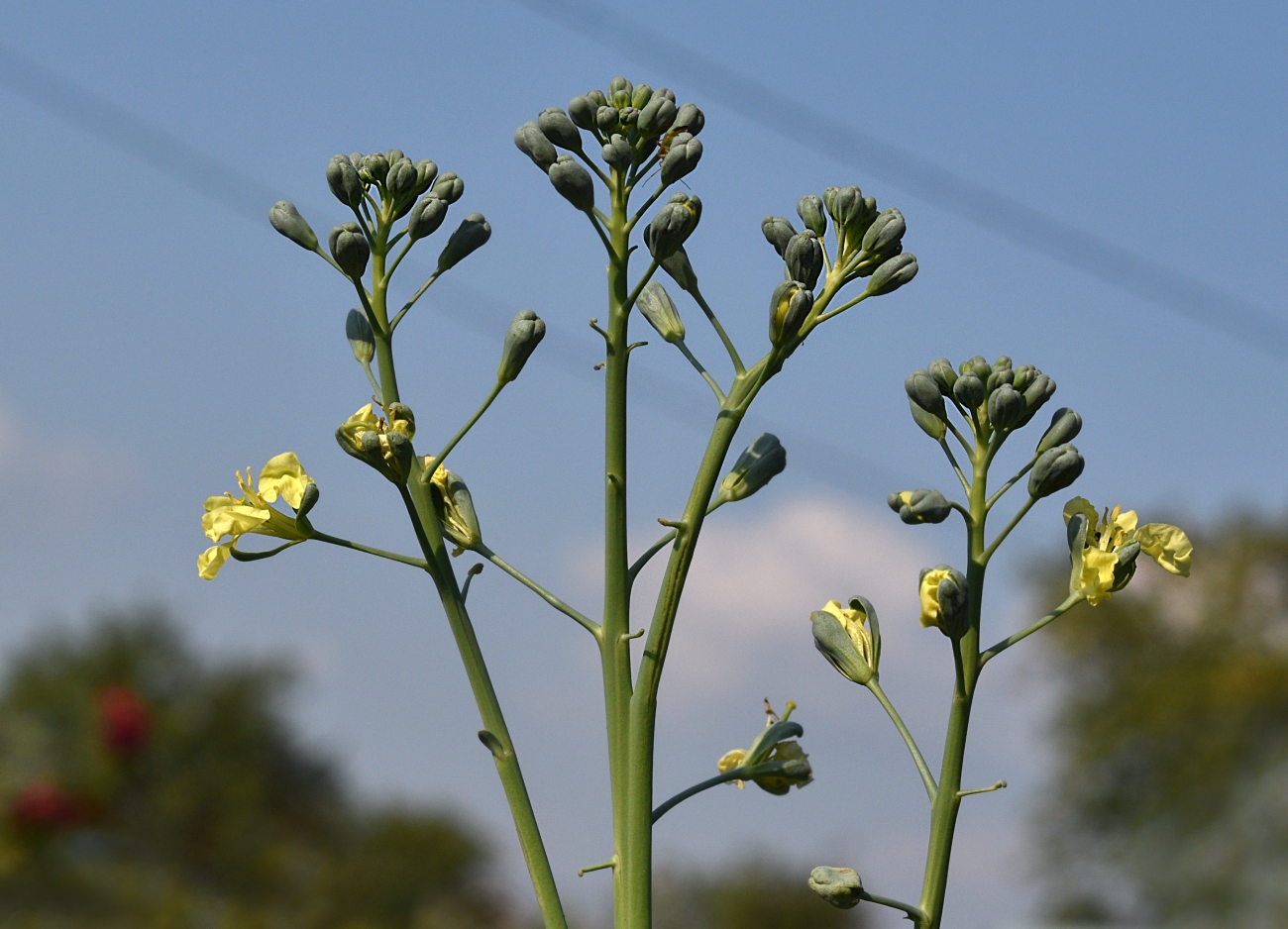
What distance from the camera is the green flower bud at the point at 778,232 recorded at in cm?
134

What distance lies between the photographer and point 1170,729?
1694 cm

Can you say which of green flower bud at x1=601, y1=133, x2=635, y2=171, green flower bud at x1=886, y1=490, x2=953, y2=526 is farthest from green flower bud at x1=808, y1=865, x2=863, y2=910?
green flower bud at x1=601, y1=133, x2=635, y2=171

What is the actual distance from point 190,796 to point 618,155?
2216 centimetres

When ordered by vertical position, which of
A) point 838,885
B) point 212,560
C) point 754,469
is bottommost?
point 838,885

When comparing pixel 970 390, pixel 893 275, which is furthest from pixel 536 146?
pixel 970 390

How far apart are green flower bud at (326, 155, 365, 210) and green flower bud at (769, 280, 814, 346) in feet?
1.45

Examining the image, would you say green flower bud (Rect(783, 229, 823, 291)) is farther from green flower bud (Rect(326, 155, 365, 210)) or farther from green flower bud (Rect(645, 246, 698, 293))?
green flower bud (Rect(326, 155, 365, 210))

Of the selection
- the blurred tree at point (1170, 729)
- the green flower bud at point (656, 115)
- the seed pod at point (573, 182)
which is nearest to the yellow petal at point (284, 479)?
the seed pod at point (573, 182)

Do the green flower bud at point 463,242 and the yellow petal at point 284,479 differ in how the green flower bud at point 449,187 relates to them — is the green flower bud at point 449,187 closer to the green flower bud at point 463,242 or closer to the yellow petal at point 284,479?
the green flower bud at point 463,242

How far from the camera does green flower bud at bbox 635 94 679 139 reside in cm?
131

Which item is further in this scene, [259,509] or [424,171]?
[424,171]

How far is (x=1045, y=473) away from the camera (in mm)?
1288

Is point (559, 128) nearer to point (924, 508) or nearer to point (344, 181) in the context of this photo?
point (344, 181)

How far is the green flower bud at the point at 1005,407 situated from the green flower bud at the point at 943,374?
4 cm
